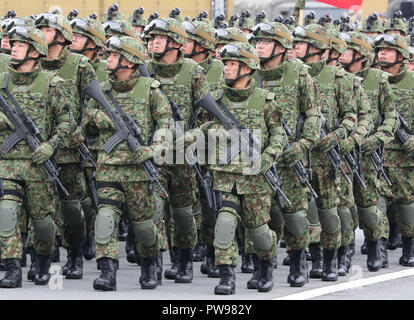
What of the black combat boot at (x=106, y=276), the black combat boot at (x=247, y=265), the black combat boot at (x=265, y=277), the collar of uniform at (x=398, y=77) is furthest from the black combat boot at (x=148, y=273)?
the collar of uniform at (x=398, y=77)

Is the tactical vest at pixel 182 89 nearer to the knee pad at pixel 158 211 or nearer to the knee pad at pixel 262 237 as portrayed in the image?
the knee pad at pixel 158 211

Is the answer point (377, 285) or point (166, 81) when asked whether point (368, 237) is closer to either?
point (377, 285)

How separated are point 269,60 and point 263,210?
1.59 meters

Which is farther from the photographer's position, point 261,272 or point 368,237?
point 368,237

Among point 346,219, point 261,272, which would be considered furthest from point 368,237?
point 261,272

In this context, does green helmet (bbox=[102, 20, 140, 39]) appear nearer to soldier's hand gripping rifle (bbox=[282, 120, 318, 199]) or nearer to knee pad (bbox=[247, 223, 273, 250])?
soldier's hand gripping rifle (bbox=[282, 120, 318, 199])

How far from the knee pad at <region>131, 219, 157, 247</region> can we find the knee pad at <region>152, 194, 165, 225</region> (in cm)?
15

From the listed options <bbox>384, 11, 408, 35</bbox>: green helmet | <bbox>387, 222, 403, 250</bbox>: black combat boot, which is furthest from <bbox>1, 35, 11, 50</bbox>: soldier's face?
<bbox>384, 11, 408, 35</bbox>: green helmet

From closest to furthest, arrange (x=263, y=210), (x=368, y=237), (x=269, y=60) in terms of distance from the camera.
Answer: (x=263, y=210)
(x=269, y=60)
(x=368, y=237)

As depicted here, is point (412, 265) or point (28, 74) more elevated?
point (28, 74)

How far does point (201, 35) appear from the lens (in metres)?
15.1

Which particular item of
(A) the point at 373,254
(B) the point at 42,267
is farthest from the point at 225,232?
(A) the point at 373,254

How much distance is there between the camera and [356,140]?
14227 mm

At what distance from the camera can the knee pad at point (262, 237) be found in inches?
500
